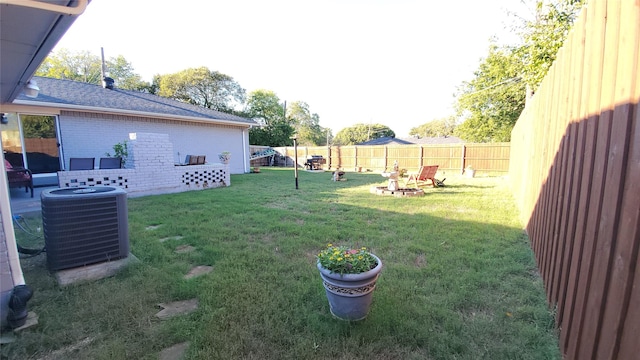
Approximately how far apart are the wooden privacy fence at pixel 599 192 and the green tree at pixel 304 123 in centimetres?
4163

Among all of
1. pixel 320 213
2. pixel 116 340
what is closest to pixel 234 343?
pixel 116 340

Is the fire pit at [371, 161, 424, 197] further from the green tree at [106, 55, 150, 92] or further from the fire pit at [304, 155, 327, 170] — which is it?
the green tree at [106, 55, 150, 92]

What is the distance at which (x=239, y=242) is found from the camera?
3.71 m

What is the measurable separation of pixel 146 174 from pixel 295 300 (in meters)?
6.93

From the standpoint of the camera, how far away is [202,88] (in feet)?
96.7

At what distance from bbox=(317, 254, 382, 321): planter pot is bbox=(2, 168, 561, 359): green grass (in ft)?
0.28

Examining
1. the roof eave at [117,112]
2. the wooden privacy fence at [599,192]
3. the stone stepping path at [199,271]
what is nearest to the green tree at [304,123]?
the roof eave at [117,112]

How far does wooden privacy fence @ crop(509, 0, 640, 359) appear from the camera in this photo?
1.10 metres

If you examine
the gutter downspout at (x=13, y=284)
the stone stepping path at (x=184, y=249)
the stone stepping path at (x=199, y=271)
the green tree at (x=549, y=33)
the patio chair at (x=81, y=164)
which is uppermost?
the green tree at (x=549, y=33)

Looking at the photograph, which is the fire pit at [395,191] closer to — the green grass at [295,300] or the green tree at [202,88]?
the green grass at [295,300]

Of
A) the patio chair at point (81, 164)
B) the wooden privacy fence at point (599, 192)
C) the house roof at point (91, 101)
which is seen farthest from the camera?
the house roof at point (91, 101)

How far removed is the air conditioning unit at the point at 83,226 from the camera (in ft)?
8.86

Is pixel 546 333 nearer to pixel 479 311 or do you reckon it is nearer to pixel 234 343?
pixel 479 311

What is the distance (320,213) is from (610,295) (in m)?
4.49
